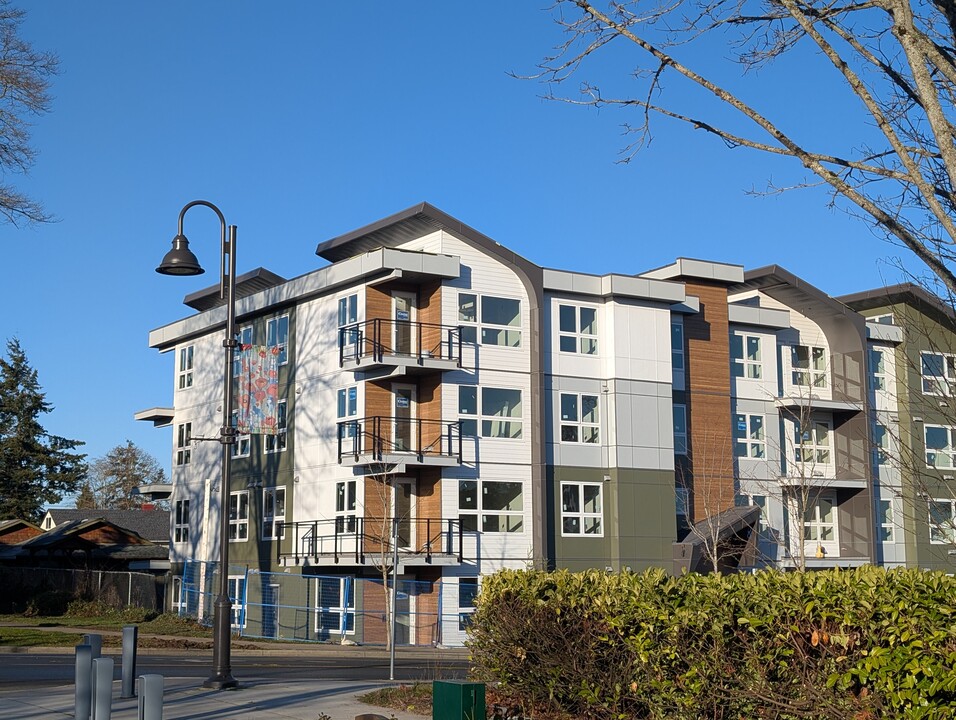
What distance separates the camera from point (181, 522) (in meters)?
46.2

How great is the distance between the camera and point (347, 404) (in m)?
37.3

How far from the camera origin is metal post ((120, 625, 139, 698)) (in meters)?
16.0

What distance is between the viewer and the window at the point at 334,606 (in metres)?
35.8

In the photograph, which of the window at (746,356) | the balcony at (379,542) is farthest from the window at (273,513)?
the window at (746,356)

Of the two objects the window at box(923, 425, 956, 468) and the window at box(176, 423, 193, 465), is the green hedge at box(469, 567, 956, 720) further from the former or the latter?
the window at box(923, 425, 956, 468)

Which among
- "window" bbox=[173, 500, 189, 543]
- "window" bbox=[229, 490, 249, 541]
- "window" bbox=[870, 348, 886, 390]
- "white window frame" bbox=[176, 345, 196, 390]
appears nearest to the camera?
"window" bbox=[229, 490, 249, 541]

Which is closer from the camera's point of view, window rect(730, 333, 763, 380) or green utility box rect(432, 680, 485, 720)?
green utility box rect(432, 680, 485, 720)

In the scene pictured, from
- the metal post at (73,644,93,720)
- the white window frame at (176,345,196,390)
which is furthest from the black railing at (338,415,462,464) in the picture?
the metal post at (73,644,93,720)

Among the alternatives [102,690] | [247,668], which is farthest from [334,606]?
[102,690]

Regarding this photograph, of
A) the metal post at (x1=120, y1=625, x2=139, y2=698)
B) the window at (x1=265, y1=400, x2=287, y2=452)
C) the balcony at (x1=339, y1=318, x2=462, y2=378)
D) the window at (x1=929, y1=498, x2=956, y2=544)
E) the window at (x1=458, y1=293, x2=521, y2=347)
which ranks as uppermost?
the window at (x1=458, y1=293, x2=521, y2=347)

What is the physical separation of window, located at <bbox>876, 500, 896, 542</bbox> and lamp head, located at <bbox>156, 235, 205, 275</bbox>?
117ft

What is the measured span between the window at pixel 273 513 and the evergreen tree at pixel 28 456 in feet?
158

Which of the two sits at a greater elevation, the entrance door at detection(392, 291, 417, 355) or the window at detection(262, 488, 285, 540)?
the entrance door at detection(392, 291, 417, 355)

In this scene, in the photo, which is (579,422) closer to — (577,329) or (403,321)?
(577,329)
